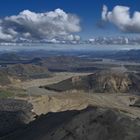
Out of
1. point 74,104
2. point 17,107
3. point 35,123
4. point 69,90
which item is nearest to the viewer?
point 35,123

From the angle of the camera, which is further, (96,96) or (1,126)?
(96,96)

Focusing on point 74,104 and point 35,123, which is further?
point 74,104

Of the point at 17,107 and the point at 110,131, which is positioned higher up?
the point at 110,131

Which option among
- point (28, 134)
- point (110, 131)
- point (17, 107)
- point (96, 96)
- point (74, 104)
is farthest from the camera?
point (96, 96)

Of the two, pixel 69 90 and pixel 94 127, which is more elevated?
pixel 94 127

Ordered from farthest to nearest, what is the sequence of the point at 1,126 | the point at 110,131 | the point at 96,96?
1. the point at 96,96
2. the point at 1,126
3. the point at 110,131

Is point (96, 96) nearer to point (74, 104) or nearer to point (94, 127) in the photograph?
point (74, 104)

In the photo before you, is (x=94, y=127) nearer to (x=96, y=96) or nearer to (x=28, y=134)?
(x=28, y=134)

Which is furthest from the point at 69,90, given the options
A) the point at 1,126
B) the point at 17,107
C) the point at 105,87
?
the point at 1,126

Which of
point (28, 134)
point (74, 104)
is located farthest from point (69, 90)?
point (28, 134)

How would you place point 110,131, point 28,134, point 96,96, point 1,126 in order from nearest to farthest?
1. point 110,131
2. point 28,134
3. point 1,126
4. point 96,96
